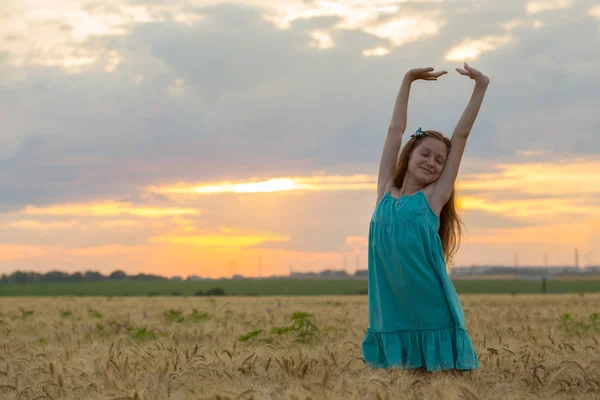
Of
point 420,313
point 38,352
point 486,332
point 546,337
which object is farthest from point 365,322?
point 420,313

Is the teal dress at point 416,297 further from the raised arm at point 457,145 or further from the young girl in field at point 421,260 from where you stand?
the raised arm at point 457,145

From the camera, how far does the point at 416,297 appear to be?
6.46m

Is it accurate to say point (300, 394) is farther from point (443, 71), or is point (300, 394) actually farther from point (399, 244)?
point (443, 71)

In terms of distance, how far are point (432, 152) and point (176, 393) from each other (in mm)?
2815

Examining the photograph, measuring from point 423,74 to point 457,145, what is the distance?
765mm

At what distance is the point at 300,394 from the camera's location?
4.77 meters

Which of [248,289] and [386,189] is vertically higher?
[386,189]

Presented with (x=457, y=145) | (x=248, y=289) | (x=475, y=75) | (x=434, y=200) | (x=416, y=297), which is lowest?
(x=248, y=289)

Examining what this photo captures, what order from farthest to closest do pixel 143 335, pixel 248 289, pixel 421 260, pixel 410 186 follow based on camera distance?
pixel 248 289, pixel 143 335, pixel 410 186, pixel 421 260

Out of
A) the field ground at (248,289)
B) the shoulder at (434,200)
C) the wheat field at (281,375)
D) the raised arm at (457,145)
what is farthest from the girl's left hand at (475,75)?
the field ground at (248,289)

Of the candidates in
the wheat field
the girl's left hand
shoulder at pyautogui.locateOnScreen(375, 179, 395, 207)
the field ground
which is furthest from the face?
the field ground

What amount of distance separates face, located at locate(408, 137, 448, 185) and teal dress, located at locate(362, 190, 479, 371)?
0.16 meters

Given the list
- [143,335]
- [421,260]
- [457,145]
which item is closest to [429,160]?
[457,145]

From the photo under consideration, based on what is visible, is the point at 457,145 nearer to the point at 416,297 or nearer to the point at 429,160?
the point at 429,160
